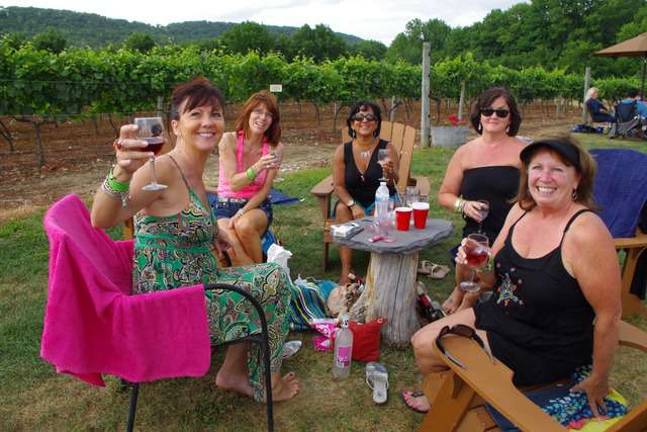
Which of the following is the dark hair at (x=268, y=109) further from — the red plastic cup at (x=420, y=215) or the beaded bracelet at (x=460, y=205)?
the beaded bracelet at (x=460, y=205)

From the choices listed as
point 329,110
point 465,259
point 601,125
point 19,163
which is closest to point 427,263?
point 465,259

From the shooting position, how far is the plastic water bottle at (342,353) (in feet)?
8.41

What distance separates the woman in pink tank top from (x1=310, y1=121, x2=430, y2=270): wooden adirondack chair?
46cm

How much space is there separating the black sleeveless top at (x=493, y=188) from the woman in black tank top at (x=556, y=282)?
1073 mm

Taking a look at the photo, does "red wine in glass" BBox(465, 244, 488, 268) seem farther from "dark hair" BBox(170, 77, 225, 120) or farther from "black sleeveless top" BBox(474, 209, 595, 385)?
"dark hair" BBox(170, 77, 225, 120)

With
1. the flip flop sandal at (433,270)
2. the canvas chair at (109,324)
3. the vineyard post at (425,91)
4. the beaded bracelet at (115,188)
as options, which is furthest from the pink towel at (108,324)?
the vineyard post at (425,91)

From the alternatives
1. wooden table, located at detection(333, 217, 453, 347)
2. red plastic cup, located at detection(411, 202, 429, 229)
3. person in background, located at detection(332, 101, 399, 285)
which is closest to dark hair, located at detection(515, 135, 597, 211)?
wooden table, located at detection(333, 217, 453, 347)

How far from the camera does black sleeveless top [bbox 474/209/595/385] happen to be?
1.69 metres

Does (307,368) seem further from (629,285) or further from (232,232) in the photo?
(629,285)

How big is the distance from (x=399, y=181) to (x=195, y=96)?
7.29 ft

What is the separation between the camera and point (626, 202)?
10.1 feet

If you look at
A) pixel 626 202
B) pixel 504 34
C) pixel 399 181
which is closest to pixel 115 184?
pixel 399 181

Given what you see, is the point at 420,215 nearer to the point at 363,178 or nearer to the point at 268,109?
the point at 363,178

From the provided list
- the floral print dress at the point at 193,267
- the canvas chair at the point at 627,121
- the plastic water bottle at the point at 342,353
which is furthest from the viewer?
the canvas chair at the point at 627,121
